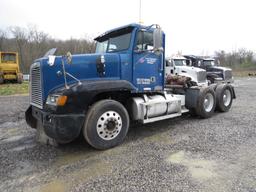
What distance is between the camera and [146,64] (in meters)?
5.41

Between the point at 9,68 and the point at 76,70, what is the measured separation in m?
18.1

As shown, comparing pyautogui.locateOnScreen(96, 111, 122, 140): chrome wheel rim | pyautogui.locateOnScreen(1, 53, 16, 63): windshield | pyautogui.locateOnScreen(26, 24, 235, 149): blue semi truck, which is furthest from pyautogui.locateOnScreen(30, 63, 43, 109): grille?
pyautogui.locateOnScreen(1, 53, 16, 63): windshield

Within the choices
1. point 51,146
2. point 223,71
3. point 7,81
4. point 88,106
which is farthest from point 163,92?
point 7,81

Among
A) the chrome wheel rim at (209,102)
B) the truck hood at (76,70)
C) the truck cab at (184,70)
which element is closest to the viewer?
the truck hood at (76,70)

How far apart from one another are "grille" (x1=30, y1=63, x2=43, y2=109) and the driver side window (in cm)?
219

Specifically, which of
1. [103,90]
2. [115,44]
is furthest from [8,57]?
[103,90]

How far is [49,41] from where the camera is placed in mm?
44312

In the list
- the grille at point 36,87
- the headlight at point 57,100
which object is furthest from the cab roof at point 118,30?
the headlight at point 57,100

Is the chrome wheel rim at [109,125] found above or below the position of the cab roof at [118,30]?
below

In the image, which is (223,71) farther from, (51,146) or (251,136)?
Answer: (51,146)

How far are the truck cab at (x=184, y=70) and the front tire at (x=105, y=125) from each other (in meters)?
5.75

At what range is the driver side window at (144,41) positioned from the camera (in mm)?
5160

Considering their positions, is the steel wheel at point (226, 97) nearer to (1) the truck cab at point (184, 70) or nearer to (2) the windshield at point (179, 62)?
(1) the truck cab at point (184, 70)

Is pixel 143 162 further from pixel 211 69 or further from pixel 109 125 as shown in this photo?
pixel 211 69
